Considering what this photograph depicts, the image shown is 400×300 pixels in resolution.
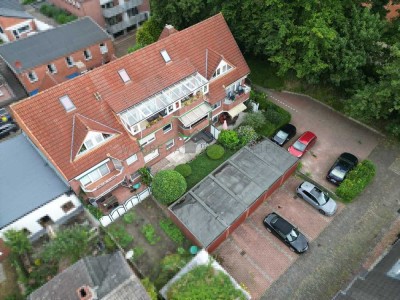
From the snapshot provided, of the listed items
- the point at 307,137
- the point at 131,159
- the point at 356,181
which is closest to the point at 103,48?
the point at 131,159

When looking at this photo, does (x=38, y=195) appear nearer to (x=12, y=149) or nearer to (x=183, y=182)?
(x=12, y=149)

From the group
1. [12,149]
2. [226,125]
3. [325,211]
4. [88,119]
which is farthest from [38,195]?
[325,211]

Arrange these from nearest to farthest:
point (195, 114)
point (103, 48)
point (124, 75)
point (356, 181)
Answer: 1. point (124, 75)
2. point (356, 181)
3. point (195, 114)
4. point (103, 48)

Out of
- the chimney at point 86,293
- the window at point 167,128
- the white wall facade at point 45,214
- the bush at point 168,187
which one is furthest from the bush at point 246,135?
the chimney at point 86,293

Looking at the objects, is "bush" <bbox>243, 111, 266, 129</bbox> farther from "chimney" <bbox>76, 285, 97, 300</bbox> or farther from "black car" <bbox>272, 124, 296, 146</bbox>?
"chimney" <bbox>76, 285, 97, 300</bbox>

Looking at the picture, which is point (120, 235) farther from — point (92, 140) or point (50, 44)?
point (50, 44)

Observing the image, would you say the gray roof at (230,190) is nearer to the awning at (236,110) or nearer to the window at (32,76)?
the awning at (236,110)

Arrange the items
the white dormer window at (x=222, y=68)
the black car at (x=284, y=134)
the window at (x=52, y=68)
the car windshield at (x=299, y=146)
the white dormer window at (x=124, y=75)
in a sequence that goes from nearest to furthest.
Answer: the white dormer window at (x=124, y=75)
the white dormer window at (x=222, y=68)
the car windshield at (x=299, y=146)
the black car at (x=284, y=134)
the window at (x=52, y=68)
